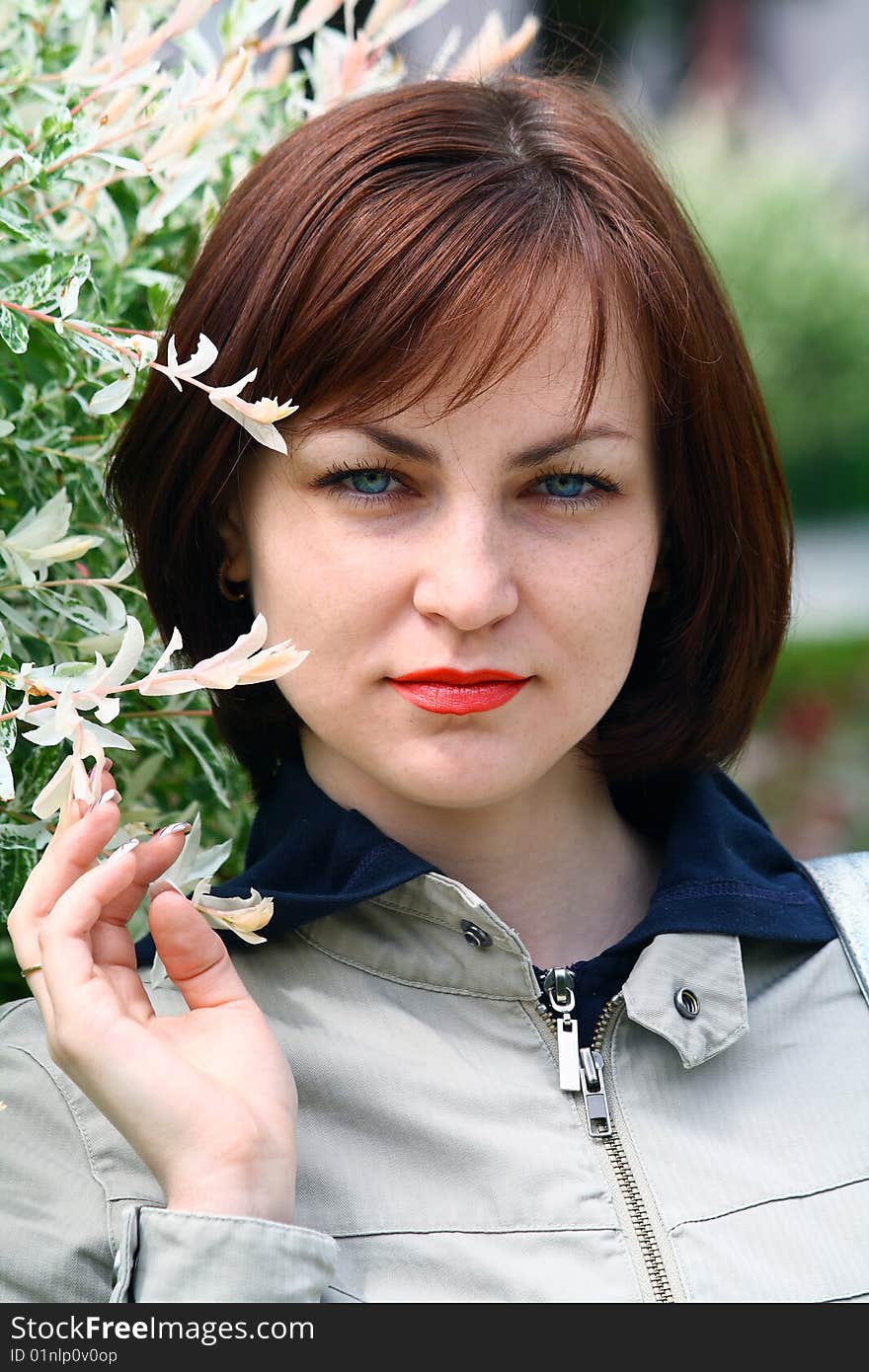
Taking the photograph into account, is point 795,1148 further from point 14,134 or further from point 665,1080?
point 14,134

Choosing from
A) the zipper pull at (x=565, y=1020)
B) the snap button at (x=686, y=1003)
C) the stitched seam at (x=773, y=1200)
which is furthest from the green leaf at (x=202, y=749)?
the stitched seam at (x=773, y=1200)

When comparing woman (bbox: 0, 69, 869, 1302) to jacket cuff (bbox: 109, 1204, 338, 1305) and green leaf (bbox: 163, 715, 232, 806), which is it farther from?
green leaf (bbox: 163, 715, 232, 806)

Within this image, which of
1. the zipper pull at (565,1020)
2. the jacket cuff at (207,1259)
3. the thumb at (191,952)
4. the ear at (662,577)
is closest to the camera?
the jacket cuff at (207,1259)

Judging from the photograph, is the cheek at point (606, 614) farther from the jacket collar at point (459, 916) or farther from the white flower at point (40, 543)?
the white flower at point (40, 543)

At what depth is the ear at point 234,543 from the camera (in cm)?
180

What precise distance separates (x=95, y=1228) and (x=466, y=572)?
28.0 inches

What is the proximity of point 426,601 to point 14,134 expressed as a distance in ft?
2.24

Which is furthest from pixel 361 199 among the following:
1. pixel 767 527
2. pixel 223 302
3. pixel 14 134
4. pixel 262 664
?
pixel 767 527

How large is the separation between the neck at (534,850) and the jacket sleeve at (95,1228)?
0.44 metres

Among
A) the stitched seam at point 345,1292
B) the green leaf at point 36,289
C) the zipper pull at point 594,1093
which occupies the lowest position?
Result: the stitched seam at point 345,1292

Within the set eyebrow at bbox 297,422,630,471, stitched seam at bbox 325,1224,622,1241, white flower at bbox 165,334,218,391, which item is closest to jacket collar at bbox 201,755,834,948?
stitched seam at bbox 325,1224,622,1241

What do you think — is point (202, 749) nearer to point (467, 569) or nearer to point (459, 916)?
point (459, 916)

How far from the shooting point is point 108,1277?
1.50 m

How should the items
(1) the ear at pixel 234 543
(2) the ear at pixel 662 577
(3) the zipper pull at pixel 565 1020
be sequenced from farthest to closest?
(2) the ear at pixel 662 577
(1) the ear at pixel 234 543
(3) the zipper pull at pixel 565 1020
